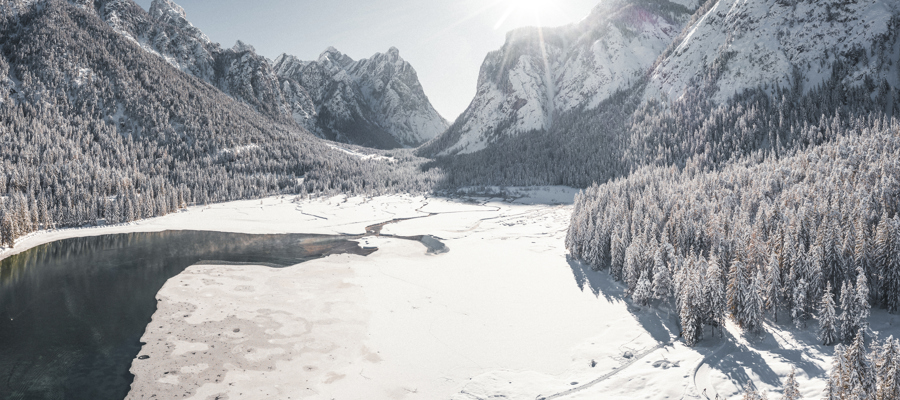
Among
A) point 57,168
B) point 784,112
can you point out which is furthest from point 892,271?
point 57,168

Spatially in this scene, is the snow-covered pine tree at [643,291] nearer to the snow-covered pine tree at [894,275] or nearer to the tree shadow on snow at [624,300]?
the tree shadow on snow at [624,300]

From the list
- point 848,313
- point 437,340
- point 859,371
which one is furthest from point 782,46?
point 437,340

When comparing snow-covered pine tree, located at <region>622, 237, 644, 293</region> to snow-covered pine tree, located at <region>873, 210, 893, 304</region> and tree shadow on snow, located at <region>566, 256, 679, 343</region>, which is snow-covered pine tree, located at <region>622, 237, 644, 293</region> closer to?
tree shadow on snow, located at <region>566, 256, 679, 343</region>

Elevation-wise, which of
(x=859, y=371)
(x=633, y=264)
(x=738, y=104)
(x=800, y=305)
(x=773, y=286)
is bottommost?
(x=800, y=305)

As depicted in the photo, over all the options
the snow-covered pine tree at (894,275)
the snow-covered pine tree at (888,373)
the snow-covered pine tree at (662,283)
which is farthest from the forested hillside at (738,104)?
the snow-covered pine tree at (888,373)

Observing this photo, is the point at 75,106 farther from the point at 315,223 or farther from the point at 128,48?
the point at 315,223

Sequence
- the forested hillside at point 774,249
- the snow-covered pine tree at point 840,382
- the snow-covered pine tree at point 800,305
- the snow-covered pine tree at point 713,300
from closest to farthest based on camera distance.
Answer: the snow-covered pine tree at point 840,382 → the snow-covered pine tree at point 800,305 → the forested hillside at point 774,249 → the snow-covered pine tree at point 713,300

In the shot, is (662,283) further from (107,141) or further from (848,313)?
(107,141)
